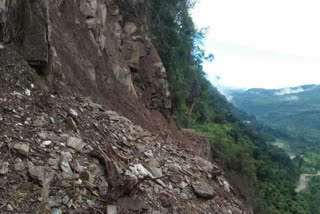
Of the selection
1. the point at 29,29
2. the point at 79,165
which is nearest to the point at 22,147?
the point at 79,165

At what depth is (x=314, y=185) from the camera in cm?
6269

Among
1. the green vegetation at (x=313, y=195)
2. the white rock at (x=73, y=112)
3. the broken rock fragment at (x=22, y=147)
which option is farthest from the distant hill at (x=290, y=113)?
the broken rock fragment at (x=22, y=147)

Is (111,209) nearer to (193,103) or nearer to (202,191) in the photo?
(202,191)

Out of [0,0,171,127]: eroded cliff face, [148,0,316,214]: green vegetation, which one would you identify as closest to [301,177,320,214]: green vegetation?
[148,0,316,214]: green vegetation

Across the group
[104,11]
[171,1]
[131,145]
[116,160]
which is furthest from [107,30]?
[171,1]

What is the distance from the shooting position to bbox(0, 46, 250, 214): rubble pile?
13.0ft

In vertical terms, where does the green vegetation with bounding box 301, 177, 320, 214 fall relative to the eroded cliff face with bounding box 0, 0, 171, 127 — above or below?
below

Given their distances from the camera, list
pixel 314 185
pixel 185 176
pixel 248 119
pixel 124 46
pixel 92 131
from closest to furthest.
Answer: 1. pixel 92 131
2. pixel 185 176
3. pixel 124 46
4. pixel 314 185
5. pixel 248 119

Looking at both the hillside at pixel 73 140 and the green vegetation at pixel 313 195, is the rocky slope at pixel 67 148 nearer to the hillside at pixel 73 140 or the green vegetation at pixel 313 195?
the hillside at pixel 73 140

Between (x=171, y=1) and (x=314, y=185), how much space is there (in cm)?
5462

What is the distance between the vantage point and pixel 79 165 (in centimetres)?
466

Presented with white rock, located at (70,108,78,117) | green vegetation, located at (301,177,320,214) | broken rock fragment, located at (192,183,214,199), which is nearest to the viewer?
white rock, located at (70,108,78,117)

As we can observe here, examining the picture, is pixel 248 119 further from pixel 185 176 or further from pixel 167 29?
pixel 185 176

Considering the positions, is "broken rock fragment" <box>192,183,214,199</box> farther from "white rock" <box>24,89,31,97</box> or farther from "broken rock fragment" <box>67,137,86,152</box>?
"white rock" <box>24,89,31,97</box>
